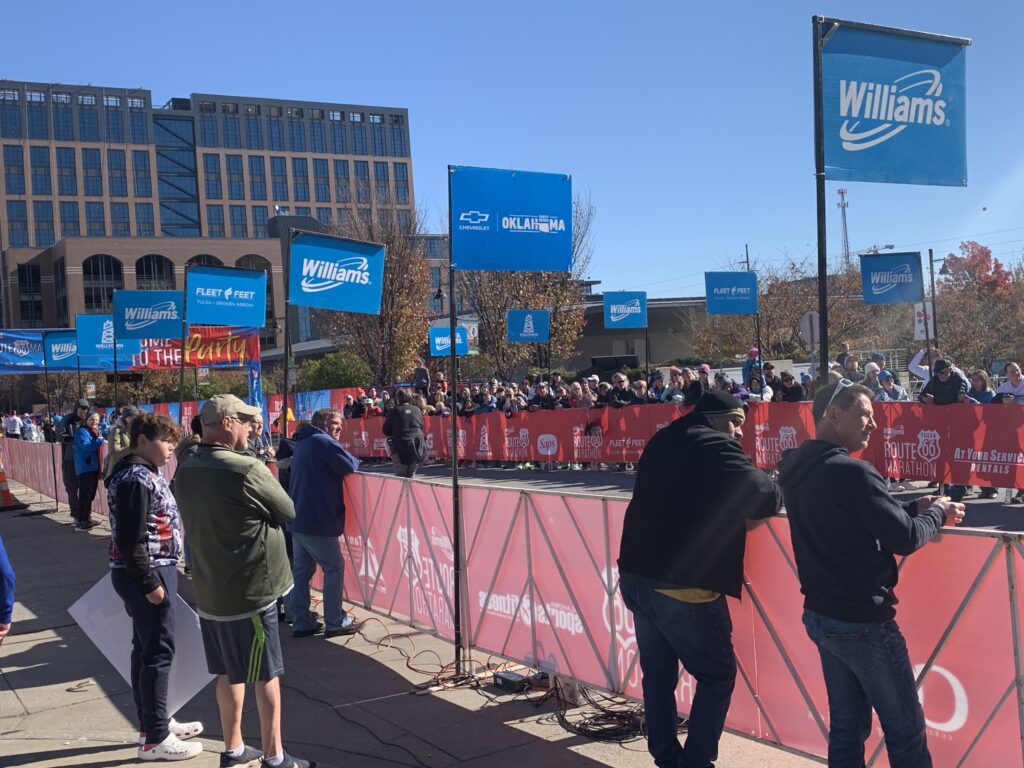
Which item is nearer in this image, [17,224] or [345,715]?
[345,715]

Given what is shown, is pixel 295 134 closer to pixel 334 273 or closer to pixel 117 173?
pixel 117 173

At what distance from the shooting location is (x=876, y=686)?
363 cm

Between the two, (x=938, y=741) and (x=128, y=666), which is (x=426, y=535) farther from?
(x=938, y=741)

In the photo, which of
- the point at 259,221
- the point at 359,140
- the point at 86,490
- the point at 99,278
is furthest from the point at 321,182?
the point at 86,490

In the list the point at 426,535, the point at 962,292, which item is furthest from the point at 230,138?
the point at 426,535

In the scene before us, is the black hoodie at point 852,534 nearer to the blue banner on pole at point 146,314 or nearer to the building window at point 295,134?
the blue banner on pole at point 146,314

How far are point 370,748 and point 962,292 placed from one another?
1845 inches

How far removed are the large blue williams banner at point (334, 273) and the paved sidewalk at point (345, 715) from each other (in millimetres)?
3020

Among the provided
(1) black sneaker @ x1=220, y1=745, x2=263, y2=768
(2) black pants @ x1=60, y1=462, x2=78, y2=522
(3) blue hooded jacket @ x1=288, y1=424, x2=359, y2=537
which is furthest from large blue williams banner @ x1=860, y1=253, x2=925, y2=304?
(1) black sneaker @ x1=220, y1=745, x2=263, y2=768

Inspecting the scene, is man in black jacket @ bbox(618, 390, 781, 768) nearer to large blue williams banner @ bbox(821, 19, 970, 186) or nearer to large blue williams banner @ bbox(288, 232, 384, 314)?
large blue williams banner @ bbox(821, 19, 970, 186)

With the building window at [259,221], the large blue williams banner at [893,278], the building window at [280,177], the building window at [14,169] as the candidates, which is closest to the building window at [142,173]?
the building window at [14,169]

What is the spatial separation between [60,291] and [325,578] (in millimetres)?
89783

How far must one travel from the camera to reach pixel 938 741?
403 centimetres

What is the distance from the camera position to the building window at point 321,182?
109000 mm
